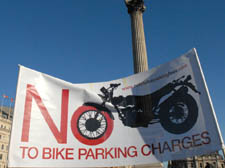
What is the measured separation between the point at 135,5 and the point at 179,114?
20029mm

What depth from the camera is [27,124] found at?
548 cm

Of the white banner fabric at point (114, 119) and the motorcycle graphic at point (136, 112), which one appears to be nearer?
the white banner fabric at point (114, 119)

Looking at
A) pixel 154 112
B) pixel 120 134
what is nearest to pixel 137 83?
pixel 154 112

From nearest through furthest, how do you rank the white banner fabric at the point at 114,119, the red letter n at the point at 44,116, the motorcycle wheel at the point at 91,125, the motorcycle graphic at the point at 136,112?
1. the white banner fabric at the point at 114,119
2. the motorcycle graphic at the point at 136,112
3. the red letter n at the point at 44,116
4. the motorcycle wheel at the point at 91,125

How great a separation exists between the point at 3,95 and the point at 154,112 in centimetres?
6707

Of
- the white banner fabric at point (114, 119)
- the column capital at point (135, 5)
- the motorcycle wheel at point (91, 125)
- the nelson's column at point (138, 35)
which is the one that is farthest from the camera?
the column capital at point (135, 5)

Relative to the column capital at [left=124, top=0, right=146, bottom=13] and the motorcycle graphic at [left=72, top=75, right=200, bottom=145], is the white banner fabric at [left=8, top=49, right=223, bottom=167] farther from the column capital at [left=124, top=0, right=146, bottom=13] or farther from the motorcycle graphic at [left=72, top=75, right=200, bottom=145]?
the column capital at [left=124, top=0, right=146, bottom=13]

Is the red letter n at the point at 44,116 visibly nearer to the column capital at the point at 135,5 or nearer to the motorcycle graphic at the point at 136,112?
the motorcycle graphic at the point at 136,112

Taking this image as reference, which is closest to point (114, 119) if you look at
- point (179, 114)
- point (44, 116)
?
point (179, 114)

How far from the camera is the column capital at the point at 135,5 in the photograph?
77.6ft

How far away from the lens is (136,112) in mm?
5977

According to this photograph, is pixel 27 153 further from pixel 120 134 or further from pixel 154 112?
pixel 154 112

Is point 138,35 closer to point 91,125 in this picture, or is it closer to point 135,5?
point 135,5

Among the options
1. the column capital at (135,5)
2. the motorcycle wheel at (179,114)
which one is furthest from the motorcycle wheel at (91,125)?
the column capital at (135,5)
